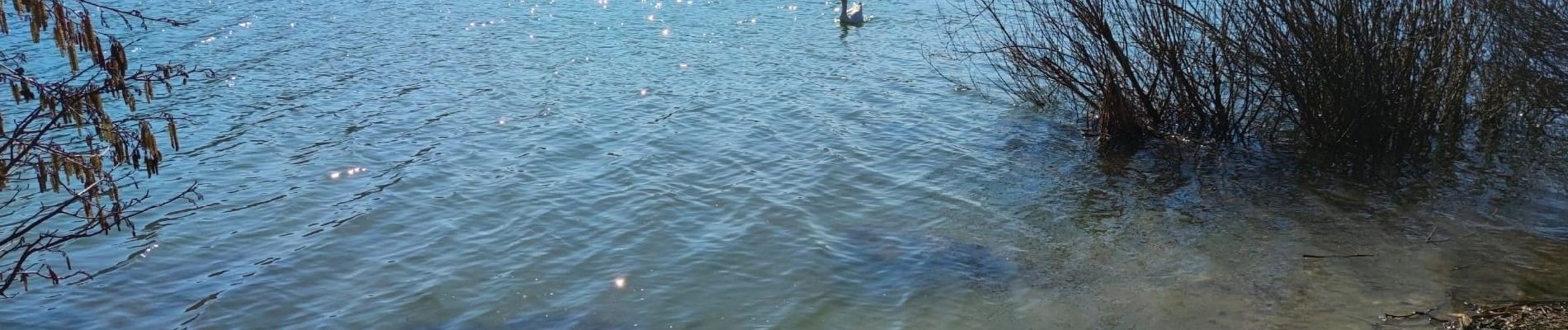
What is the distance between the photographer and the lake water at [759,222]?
8.30 metres

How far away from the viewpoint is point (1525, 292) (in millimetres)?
7691

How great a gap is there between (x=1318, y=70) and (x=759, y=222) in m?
5.16

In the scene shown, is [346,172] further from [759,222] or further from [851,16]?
[851,16]

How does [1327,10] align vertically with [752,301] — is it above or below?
above

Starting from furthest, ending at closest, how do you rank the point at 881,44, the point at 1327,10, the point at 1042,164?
the point at 881,44 → the point at 1042,164 → the point at 1327,10

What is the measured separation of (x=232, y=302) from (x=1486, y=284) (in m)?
8.74

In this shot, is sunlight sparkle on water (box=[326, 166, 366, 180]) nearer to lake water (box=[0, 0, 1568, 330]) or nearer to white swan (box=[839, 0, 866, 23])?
lake water (box=[0, 0, 1568, 330])

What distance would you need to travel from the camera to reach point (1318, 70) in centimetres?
1064

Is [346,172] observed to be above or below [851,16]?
below

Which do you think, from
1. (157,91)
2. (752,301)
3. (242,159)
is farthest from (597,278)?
(157,91)

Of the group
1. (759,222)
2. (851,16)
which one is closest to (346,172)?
(759,222)

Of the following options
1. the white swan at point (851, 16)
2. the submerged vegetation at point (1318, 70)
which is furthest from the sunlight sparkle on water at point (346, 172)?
the white swan at point (851, 16)

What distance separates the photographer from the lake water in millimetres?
8297

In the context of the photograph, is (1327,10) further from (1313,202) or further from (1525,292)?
(1525,292)
